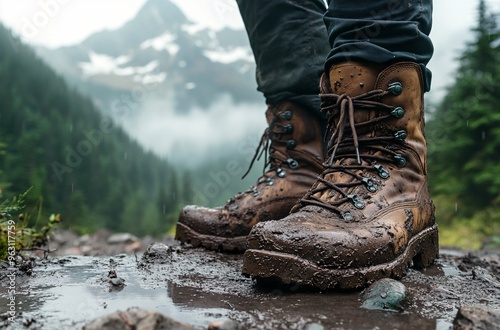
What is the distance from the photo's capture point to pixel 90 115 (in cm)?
6172

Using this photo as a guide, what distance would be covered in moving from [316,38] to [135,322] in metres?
1.95

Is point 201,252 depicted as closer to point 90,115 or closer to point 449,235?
point 449,235

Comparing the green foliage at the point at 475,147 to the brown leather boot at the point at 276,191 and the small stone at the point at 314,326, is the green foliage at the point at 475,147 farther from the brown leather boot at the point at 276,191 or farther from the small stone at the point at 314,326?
the small stone at the point at 314,326

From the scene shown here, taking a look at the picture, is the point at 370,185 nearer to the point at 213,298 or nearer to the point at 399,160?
the point at 399,160

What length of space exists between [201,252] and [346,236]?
106 centimetres

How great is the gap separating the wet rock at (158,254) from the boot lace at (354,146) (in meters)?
0.74

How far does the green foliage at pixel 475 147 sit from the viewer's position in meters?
9.66

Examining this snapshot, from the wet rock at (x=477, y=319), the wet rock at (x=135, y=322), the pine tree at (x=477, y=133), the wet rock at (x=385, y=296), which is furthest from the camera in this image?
the pine tree at (x=477, y=133)

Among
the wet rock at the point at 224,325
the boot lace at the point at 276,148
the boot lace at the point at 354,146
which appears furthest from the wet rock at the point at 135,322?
the boot lace at the point at 276,148

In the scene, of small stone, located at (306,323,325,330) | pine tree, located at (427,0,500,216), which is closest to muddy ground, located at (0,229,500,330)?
small stone, located at (306,323,325,330)

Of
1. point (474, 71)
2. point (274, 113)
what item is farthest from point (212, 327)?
point (474, 71)

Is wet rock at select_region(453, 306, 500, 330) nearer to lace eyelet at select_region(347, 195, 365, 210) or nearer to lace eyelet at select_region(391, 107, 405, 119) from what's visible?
lace eyelet at select_region(347, 195, 365, 210)

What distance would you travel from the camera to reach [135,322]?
3.68 feet

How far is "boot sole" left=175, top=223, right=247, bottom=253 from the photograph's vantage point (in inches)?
98.2
